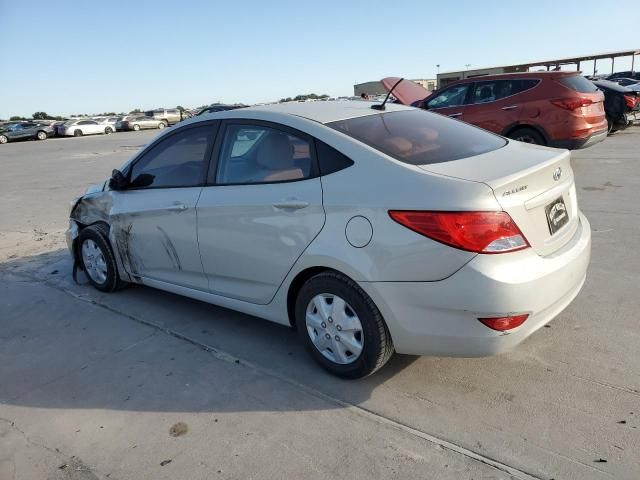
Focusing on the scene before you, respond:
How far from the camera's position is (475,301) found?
8.43 ft

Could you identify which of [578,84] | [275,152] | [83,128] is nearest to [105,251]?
[275,152]

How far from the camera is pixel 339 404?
117 inches

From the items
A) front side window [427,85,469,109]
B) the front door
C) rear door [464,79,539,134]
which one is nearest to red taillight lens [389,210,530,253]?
the front door

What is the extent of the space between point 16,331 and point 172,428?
2.17m

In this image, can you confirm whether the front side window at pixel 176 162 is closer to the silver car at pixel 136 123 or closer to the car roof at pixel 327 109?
the car roof at pixel 327 109

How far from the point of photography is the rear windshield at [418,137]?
10.1 feet

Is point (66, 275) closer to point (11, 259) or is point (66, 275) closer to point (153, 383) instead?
point (11, 259)

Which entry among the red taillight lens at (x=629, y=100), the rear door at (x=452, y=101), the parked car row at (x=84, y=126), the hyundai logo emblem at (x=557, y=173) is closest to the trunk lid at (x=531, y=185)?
the hyundai logo emblem at (x=557, y=173)

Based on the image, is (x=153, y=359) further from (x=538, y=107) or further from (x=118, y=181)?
(x=538, y=107)

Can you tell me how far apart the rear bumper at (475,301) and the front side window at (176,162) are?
5.62 feet

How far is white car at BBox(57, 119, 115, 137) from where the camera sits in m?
40.2

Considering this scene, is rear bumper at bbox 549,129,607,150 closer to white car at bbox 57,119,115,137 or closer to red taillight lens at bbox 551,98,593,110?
red taillight lens at bbox 551,98,593,110

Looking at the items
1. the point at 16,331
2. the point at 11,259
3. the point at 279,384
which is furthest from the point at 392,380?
the point at 11,259

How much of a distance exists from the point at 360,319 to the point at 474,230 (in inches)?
31.5
